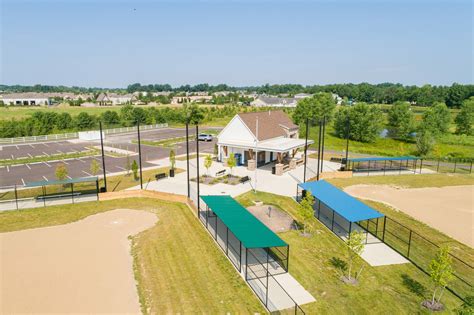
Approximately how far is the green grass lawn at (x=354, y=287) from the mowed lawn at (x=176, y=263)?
3506mm

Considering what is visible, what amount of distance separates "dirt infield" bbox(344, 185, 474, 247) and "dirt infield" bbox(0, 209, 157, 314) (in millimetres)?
21572

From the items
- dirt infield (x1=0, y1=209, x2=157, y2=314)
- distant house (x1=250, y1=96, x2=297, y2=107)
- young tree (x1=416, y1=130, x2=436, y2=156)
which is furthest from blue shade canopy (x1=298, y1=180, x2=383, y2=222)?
distant house (x1=250, y1=96, x2=297, y2=107)

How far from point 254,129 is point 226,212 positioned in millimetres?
22493

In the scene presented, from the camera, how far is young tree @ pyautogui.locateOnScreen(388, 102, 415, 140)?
70188 millimetres

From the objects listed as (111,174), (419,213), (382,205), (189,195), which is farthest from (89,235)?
(419,213)

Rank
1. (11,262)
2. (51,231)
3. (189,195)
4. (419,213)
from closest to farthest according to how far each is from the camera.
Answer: (11,262)
(51,231)
(419,213)
(189,195)

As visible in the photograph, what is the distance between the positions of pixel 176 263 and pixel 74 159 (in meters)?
35.5

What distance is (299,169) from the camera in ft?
137

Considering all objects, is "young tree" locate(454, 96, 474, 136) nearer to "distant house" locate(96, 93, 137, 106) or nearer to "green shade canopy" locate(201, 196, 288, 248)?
"green shade canopy" locate(201, 196, 288, 248)

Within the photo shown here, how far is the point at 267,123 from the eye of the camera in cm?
4728

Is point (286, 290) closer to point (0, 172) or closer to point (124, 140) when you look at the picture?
point (0, 172)

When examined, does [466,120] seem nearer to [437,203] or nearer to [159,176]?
[437,203]

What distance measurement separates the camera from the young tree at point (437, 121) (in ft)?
220

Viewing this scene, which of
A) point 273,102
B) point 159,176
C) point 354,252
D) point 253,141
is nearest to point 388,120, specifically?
point 253,141
